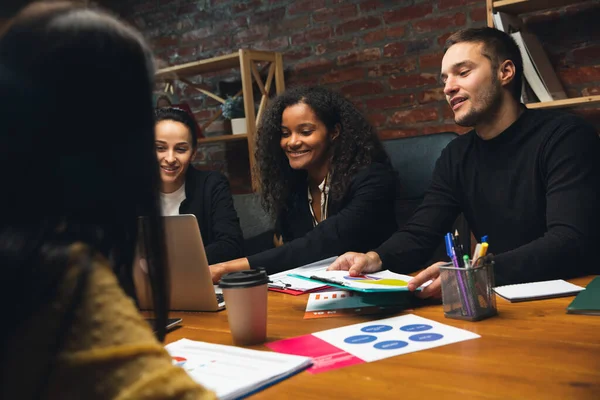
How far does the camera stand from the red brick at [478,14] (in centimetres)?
266

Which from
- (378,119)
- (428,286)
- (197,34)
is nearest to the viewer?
(428,286)

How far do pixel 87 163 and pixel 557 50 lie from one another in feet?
8.14

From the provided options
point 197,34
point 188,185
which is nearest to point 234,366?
point 188,185

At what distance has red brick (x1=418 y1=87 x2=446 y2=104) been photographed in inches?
110

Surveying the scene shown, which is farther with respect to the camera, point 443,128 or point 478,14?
point 443,128

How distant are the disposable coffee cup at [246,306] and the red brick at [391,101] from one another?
2.17 metres

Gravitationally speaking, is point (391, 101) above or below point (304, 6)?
below

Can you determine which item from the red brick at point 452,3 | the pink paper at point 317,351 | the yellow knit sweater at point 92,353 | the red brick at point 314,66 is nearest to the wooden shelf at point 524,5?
the red brick at point 452,3

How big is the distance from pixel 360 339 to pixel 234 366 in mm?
213

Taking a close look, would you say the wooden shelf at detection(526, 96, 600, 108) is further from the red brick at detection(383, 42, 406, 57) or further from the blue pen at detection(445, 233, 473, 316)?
the blue pen at detection(445, 233, 473, 316)

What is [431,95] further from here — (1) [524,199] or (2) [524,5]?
(1) [524,199]

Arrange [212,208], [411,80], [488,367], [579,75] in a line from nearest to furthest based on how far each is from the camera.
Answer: [488,367] < [212,208] < [579,75] < [411,80]

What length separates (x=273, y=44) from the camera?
11.0 ft

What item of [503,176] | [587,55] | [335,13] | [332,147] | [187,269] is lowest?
[187,269]
